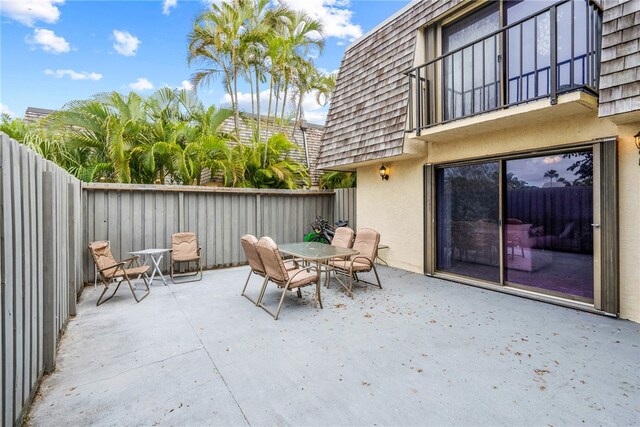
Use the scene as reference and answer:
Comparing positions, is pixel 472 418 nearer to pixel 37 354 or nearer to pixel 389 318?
pixel 389 318

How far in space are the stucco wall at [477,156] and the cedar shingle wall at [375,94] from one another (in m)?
0.83

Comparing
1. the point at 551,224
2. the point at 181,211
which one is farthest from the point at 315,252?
the point at 551,224

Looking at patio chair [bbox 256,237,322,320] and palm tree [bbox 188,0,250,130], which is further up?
palm tree [bbox 188,0,250,130]

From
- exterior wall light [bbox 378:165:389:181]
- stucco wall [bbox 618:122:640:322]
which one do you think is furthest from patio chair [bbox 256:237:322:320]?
stucco wall [bbox 618:122:640:322]

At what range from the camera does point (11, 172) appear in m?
1.82

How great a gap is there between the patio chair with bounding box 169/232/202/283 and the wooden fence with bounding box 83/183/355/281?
1.39ft

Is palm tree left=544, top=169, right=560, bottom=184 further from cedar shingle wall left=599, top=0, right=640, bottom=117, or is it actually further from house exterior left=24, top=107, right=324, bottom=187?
house exterior left=24, top=107, right=324, bottom=187

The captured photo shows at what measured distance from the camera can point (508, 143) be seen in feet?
15.8

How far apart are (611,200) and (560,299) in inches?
61.0

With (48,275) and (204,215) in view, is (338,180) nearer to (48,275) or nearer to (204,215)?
(204,215)

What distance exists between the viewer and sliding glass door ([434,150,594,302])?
4.18 metres

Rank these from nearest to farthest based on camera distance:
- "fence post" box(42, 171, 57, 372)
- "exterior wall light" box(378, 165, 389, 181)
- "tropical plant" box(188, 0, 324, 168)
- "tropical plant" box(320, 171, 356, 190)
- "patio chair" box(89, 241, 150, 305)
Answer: "fence post" box(42, 171, 57, 372), "patio chair" box(89, 241, 150, 305), "exterior wall light" box(378, 165, 389, 181), "tropical plant" box(188, 0, 324, 168), "tropical plant" box(320, 171, 356, 190)

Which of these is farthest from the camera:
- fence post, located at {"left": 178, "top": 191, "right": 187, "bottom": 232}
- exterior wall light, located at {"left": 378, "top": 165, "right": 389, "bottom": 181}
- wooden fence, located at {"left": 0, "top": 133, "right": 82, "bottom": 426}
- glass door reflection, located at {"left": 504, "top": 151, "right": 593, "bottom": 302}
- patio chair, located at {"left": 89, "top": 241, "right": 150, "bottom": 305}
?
exterior wall light, located at {"left": 378, "top": 165, "right": 389, "bottom": 181}

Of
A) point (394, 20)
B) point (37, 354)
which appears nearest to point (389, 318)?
point (37, 354)
